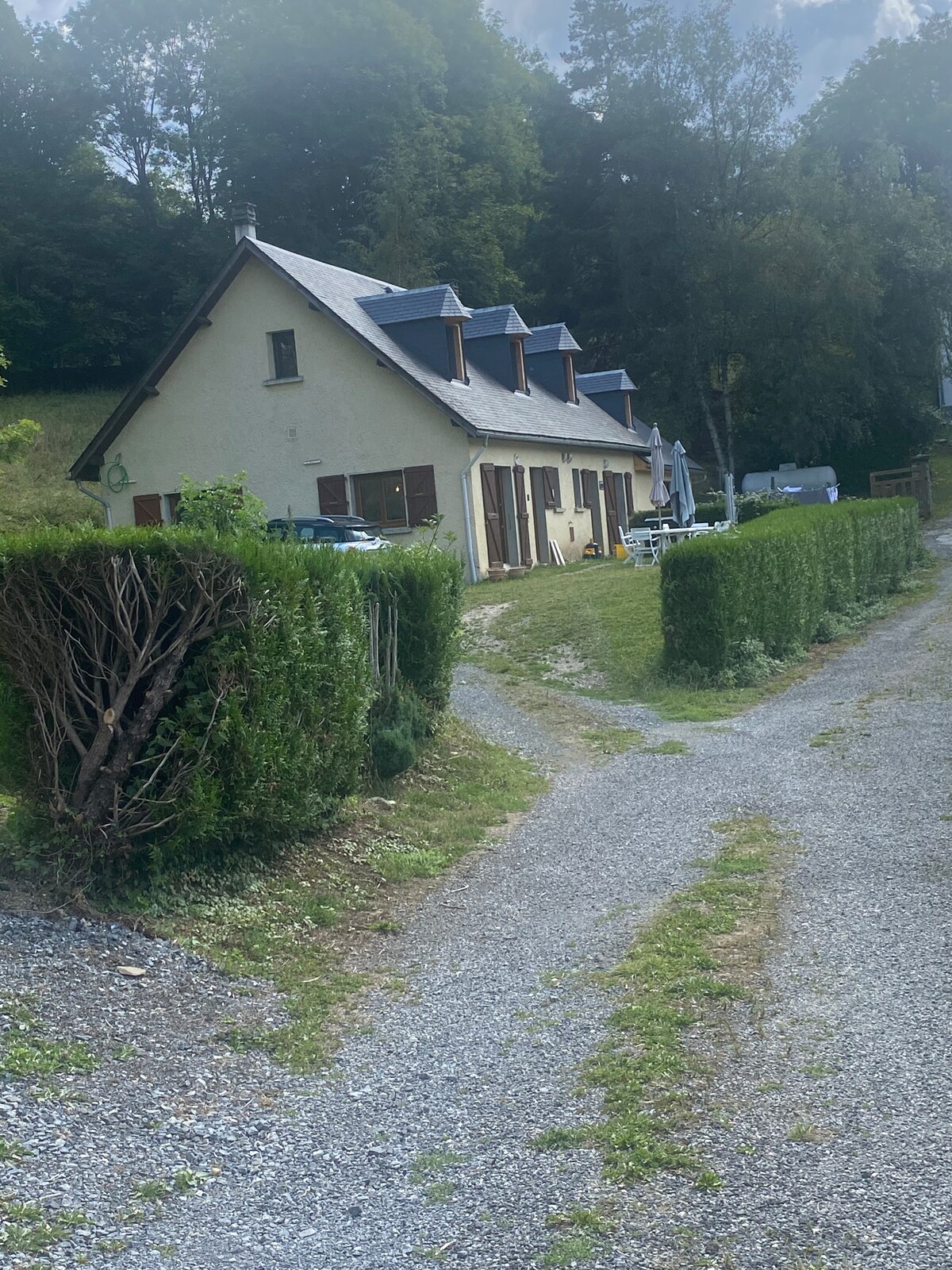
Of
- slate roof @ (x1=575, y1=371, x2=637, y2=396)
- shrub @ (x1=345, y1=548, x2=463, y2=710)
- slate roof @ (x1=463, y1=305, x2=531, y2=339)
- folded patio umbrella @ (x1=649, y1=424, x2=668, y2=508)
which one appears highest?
slate roof @ (x1=463, y1=305, x2=531, y2=339)

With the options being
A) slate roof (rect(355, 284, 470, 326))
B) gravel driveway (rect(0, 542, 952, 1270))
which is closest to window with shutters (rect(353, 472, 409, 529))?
slate roof (rect(355, 284, 470, 326))

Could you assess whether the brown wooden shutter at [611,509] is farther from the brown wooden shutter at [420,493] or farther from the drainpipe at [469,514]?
the brown wooden shutter at [420,493]

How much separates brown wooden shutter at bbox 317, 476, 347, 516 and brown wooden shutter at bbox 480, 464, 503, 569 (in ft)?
9.64

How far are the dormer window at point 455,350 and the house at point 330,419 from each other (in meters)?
0.04

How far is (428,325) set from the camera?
27844 millimetres

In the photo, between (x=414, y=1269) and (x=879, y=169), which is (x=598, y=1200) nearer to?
(x=414, y=1269)

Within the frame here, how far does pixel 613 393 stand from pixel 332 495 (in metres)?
14.2

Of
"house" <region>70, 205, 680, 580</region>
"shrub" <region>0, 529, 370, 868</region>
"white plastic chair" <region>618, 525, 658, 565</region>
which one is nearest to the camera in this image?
"shrub" <region>0, 529, 370, 868</region>

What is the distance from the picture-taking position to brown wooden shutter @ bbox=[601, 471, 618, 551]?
34.4 m

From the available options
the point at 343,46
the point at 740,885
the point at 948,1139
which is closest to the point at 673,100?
the point at 343,46

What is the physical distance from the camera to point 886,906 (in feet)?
22.8

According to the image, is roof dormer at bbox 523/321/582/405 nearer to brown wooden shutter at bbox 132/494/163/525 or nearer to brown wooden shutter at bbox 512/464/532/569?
brown wooden shutter at bbox 512/464/532/569

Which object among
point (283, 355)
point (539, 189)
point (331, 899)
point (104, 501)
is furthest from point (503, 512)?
point (539, 189)

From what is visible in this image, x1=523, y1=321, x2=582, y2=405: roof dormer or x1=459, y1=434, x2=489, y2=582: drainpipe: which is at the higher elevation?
x1=523, y1=321, x2=582, y2=405: roof dormer
